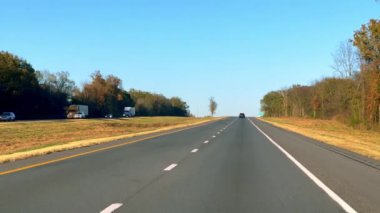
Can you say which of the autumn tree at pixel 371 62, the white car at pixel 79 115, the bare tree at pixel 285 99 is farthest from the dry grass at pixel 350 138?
the bare tree at pixel 285 99

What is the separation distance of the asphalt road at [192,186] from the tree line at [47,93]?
282 feet

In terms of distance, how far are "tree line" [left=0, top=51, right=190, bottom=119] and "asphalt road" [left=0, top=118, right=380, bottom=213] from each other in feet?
282

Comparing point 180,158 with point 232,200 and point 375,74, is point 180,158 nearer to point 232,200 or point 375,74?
point 232,200

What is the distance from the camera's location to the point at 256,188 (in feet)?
39.6

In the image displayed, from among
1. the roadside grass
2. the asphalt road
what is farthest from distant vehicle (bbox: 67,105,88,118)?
the asphalt road

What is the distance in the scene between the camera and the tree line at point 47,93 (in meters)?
99.8

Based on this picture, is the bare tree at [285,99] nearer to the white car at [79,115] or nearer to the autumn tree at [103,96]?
the autumn tree at [103,96]

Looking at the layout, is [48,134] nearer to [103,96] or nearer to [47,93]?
[47,93]

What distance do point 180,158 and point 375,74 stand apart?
55494 mm

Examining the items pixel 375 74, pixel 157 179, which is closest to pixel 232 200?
pixel 157 179

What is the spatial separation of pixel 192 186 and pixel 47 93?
109 metres

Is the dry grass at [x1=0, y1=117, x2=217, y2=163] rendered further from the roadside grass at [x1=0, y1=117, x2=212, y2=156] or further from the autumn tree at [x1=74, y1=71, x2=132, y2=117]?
the autumn tree at [x1=74, y1=71, x2=132, y2=117]

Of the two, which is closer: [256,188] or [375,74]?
[256,188]

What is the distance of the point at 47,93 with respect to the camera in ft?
383
